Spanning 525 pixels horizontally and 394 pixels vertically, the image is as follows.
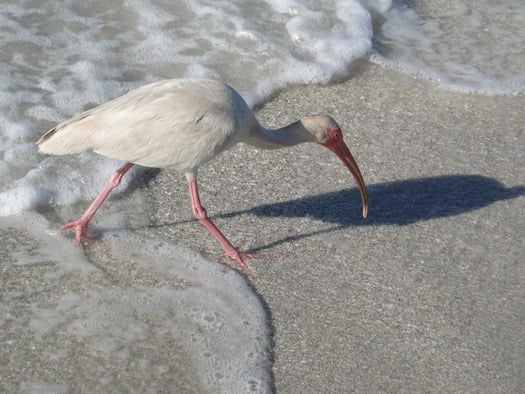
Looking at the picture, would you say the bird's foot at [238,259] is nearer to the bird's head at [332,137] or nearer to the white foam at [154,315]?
Answer: the white foam at [154,315]

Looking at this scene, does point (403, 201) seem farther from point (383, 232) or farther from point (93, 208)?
point (93, 208)

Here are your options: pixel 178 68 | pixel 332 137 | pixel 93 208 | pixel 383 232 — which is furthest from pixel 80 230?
pixel 178 68

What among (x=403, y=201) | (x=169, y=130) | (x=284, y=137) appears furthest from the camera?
(x=403, y=201)

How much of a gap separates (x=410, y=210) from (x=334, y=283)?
108 centimetres

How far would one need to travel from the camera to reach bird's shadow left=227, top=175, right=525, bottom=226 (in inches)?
249

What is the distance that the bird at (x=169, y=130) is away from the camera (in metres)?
5.52

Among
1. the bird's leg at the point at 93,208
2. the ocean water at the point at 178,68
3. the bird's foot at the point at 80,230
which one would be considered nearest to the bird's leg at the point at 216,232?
the ocean water at the point at 178,68

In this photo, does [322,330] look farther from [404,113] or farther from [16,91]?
[16,91]

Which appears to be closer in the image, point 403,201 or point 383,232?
point 383,232

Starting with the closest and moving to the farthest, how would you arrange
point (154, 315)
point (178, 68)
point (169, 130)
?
point (154, 315) < point (169, 130) < point (178, 68)

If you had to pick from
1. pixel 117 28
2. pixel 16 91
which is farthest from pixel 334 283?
pixel 117 28

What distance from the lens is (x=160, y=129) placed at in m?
5.52

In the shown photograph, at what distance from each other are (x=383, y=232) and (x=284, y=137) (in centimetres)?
86

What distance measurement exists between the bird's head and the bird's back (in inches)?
24.7
